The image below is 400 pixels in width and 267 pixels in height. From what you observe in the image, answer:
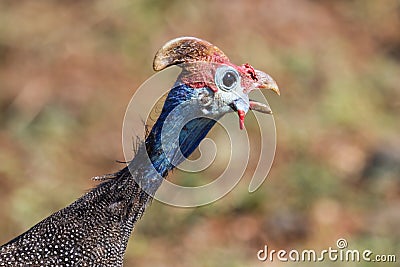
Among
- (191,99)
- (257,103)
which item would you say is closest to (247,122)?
(257,103)

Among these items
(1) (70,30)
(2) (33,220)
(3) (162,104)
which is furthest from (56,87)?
(3) (162,104)

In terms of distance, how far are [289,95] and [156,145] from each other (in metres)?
4.54

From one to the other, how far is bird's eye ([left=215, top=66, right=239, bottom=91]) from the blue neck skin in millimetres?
112

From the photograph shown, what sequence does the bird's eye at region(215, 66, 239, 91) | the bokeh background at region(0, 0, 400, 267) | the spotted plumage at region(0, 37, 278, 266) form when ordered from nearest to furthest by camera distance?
1. the spotted plumage at region(0, 37, 278, 266)
2. the bird's eye at region(215, 66, 239, 91)
3. the bokeh background at region(0, 0, 400, 267)

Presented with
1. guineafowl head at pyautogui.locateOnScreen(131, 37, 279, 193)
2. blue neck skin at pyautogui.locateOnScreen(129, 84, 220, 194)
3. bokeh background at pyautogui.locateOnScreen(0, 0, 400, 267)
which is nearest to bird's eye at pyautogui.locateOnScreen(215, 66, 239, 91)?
guineafowl head at pyautogui.locateOnScreen(131, 37, 279, 193)

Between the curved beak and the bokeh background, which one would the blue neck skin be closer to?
the curved beak

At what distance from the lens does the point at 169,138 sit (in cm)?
325

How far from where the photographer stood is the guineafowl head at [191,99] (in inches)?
128

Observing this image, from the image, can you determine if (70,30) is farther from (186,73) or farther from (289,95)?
(186,73)

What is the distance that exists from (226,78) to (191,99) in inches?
8.1

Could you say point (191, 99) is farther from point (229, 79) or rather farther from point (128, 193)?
point (128, 193)

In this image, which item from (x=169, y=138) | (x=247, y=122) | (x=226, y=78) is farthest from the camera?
(x=247, y=122)

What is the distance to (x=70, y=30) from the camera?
8.04 metres

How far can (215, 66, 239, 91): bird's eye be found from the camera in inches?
133
